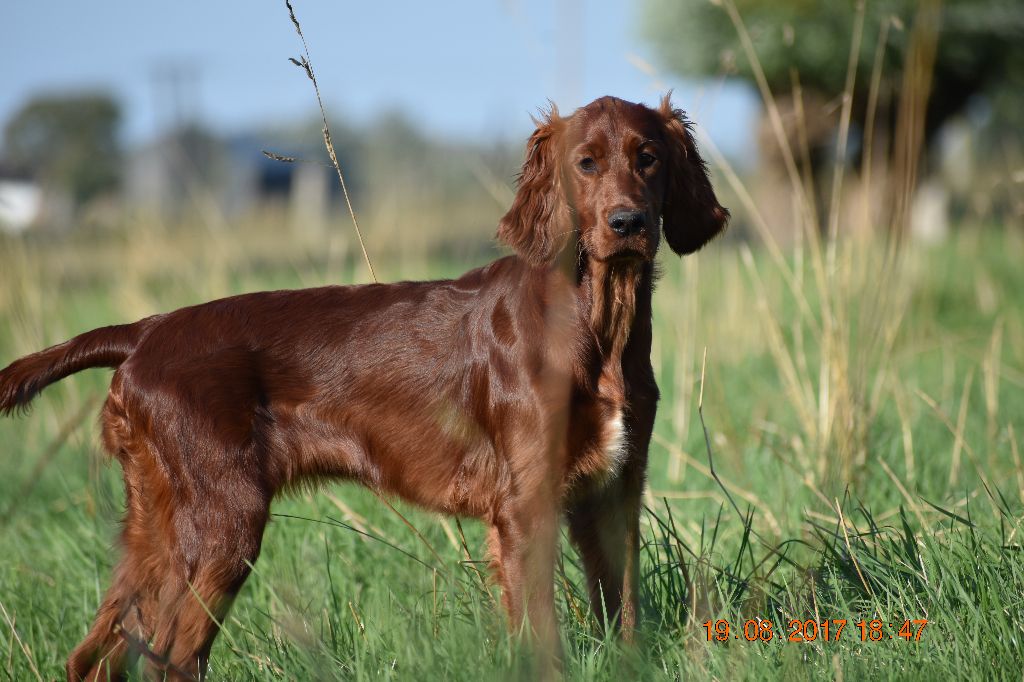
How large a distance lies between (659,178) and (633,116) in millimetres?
175

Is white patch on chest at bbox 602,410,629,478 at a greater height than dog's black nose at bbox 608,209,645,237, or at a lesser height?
lesser

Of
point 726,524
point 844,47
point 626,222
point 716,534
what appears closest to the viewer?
point 626,222

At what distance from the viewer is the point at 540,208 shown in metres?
2.47

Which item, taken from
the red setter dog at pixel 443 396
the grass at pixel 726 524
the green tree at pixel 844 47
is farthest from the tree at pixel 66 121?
the red setter dog at pixel 443 396

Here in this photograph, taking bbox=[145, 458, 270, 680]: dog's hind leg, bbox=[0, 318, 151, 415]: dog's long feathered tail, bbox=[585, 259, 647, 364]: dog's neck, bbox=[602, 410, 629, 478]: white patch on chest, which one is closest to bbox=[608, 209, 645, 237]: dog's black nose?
bbox=[585, 259, 647, 364]: dog's neck

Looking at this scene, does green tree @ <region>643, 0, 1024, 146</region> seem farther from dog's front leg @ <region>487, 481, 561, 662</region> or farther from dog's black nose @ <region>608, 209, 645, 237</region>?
dog's front leg @ <region>487, 481, 561, 662</region>

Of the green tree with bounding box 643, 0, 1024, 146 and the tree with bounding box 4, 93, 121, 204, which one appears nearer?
the green tree with bounding box 643, 0, 1024, 146

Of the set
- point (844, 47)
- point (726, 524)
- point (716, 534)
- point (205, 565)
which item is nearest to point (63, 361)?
point (205, 565)

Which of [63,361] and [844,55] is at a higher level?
[844,55]

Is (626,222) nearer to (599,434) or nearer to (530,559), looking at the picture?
(599,434)

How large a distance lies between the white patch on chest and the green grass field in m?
0.31

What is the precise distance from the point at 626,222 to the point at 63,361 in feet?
4.87

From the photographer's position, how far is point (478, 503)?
8.14ft

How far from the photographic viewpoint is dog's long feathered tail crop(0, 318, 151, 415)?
2.40 meters
